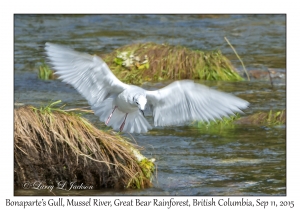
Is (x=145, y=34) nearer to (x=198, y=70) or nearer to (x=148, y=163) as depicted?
(x=198, y=70)

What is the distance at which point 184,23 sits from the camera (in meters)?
19.1

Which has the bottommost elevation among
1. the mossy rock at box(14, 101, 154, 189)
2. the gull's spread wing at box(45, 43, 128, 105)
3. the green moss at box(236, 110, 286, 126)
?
the mossy rock at box(14, 101, 154, 189)

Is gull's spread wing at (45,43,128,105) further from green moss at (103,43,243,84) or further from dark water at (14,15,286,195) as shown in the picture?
green moss at (103,43,243,84)

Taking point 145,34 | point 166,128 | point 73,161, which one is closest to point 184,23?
point 145,34

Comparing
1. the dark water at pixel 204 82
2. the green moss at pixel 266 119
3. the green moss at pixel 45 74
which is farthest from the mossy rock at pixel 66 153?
the green moss at pixel 45 74

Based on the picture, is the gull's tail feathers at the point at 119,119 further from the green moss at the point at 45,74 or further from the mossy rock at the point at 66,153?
the green moss at the point at 45,74

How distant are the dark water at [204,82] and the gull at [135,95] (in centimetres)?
67

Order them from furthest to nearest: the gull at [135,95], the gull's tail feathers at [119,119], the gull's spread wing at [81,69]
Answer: the gull's tail feathers at [119,119] → the gull's spread wing at [81,69] → the gull at [135,95]

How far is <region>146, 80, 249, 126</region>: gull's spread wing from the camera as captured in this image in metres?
8.16

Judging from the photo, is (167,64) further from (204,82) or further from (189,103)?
(189,103)

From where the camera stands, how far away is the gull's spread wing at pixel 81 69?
8.48m

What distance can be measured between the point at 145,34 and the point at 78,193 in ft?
34.7

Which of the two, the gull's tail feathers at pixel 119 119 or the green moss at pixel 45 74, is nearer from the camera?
the gull's tail feathers at pixel 119 119

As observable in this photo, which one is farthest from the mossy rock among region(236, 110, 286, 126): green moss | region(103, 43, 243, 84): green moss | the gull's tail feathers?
region(103, 43, 243, 84): green moss
